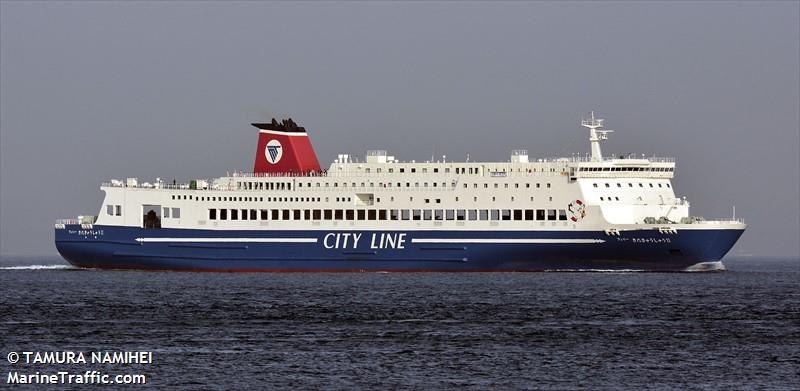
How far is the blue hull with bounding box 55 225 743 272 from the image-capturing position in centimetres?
6581

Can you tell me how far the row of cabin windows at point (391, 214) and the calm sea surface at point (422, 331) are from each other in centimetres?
314

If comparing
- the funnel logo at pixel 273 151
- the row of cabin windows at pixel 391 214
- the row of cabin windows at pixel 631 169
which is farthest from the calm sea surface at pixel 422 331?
the funnel logo at pixel 273 151

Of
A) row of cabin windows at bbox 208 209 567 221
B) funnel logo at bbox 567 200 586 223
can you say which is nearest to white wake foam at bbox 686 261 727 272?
funnel logo at bbox 567 200 586 223

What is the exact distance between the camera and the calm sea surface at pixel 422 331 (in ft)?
108

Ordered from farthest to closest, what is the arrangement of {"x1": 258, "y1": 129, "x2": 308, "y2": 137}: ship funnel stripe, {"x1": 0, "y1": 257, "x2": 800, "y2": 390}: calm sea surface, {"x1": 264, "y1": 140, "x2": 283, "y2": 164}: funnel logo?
1. {"x1": 258, "y1": 129, "x2": 308, "y2": 137}: ship funnel stripe
2. {"x1": 264, "y1": 140, "x2": 283, "y2": 164}: funnel logo
3. {"x1": 0, "y1": 257, "x2": 800, "y2": 390}: calm sea surface

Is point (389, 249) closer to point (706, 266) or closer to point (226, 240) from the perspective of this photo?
point (226, 240)

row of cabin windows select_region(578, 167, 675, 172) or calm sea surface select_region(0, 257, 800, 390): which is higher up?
row of cabin windows select_region(578, 167, 675, 172)

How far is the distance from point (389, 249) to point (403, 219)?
166 centimetres

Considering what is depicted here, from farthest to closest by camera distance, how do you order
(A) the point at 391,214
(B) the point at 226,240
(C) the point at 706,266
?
1. (B) the point at 226,240
2. (A) the point at 391,214
3. (C) the point at 706,266

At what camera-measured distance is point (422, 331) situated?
42000 millimetres

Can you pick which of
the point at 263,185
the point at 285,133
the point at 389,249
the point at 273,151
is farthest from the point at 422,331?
the point at 285,133

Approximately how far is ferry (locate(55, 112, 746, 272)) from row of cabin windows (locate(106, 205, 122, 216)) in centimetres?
5

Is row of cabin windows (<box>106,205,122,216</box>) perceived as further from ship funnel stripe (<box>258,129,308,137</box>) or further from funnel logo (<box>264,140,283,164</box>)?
ship funnel stripe (<box>258,129,308,137</box>)

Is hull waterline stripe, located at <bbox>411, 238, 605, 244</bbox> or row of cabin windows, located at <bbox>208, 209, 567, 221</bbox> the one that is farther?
row of cabin windows, located at <bbox>208, 209, 567, 221</bbox>
